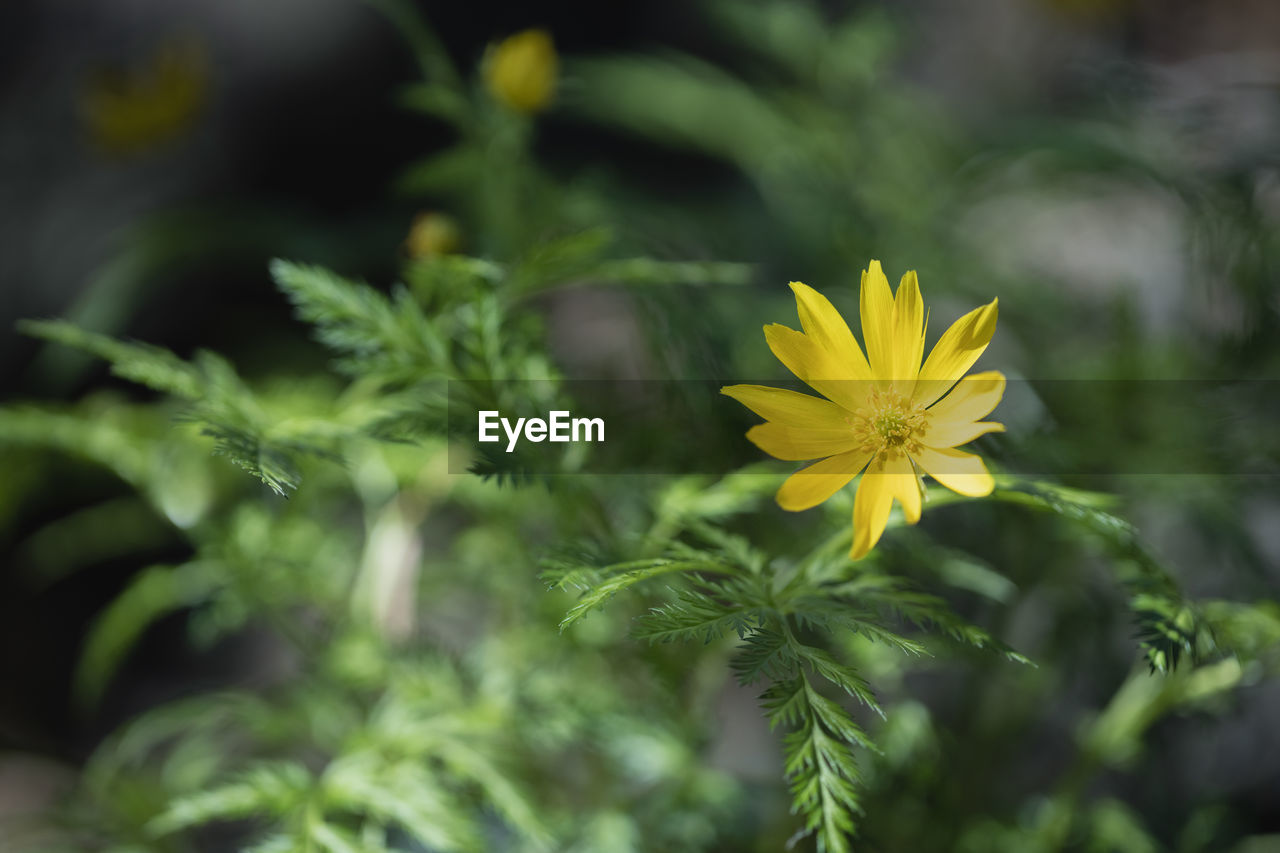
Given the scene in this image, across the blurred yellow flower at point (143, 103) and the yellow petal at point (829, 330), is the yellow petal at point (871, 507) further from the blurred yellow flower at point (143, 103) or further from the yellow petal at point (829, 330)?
the blurred yellow flower at point (143, 103)

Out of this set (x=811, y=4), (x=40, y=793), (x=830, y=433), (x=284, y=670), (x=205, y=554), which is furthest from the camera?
(x=811, y=4)

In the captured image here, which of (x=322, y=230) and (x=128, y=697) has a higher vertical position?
(x=322, y=230)

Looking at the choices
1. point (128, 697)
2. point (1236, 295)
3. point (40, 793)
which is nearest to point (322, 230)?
point (128, 697)

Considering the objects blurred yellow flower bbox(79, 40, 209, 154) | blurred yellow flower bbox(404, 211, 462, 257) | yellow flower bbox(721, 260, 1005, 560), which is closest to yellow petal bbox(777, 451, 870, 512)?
yellow flower bbox(721, 260, 1005, 560)

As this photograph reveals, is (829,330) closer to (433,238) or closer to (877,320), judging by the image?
(877,320)

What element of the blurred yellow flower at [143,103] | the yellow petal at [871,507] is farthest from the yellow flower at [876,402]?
the blurred yellow flower at [143,103]

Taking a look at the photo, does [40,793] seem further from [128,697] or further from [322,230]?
[322,230]

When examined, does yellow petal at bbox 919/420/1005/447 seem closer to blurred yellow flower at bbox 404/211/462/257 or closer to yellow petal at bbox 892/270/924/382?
yellow petal at bbox 892/270/924/382
